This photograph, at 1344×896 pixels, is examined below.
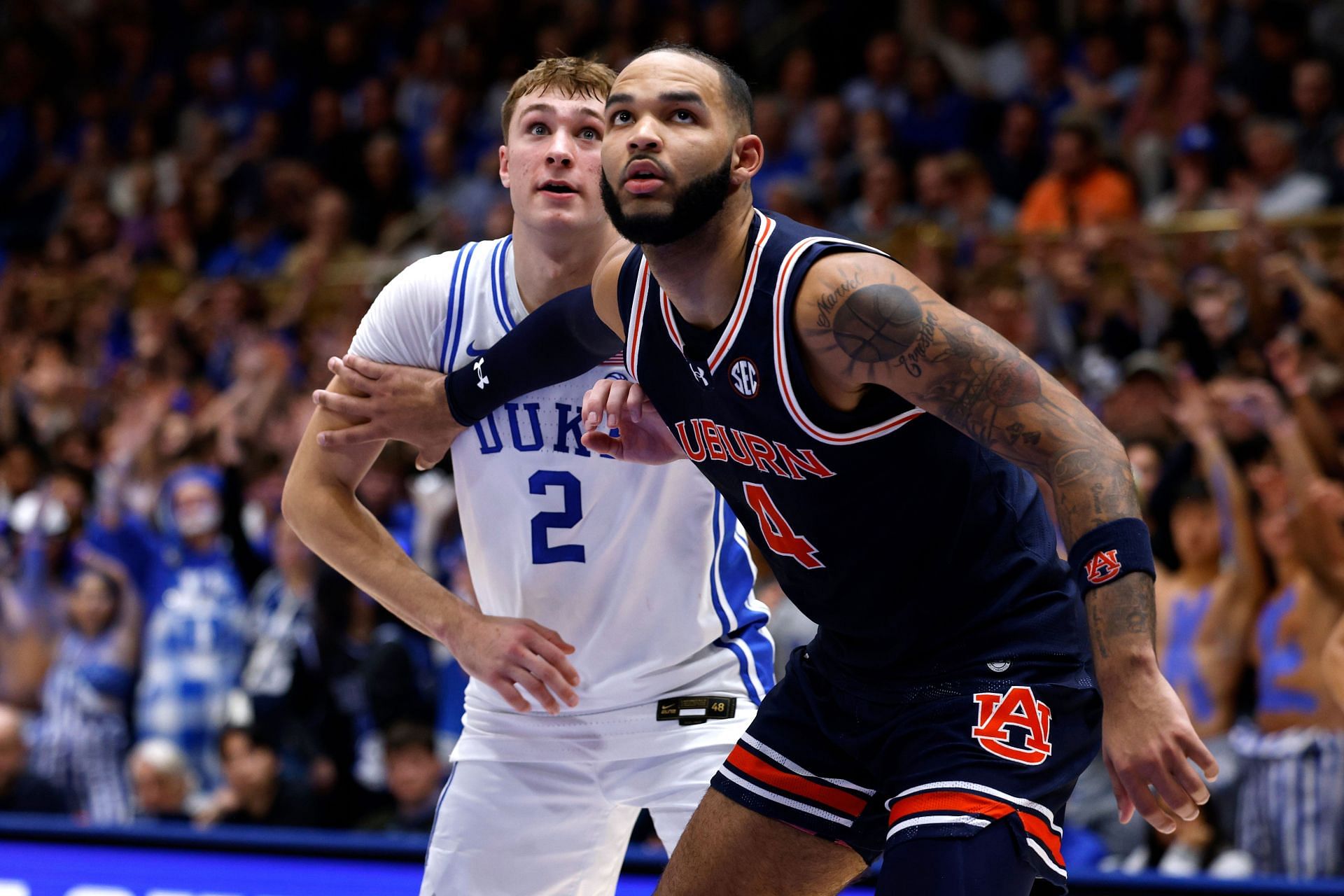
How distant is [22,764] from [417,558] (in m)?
2.68

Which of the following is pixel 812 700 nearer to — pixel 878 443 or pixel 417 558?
pixel 878 443

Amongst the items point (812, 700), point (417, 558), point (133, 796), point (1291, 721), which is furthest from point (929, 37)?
point (812, 700)

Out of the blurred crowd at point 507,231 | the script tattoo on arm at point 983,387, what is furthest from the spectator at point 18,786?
the script tattoo on arm at point 983,387

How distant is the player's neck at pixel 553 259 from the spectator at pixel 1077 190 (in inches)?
193

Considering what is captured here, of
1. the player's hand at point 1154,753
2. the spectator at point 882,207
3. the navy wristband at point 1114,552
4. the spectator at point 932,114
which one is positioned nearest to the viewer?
the player's hand at point 1154,753

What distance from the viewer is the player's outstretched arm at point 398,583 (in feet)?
12.5

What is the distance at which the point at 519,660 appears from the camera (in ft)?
12.5

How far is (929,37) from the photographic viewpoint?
1082cm

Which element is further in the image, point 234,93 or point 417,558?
point 234,93

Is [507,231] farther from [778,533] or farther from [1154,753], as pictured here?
[1154,753]

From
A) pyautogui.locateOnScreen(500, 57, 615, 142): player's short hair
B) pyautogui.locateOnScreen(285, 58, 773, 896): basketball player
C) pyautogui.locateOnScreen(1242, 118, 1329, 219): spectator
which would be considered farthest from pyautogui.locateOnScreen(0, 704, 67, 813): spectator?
pyautogui.locateOnScreen(1242, 118, 1329, 219): spectator

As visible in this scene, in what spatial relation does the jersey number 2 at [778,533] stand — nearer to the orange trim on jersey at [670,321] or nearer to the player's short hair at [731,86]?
the orange trim on jersey at [670,321]

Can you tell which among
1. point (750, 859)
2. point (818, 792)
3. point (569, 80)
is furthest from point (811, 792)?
point (569, 80)

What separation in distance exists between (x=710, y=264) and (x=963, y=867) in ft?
4.34
